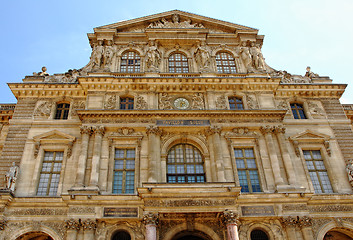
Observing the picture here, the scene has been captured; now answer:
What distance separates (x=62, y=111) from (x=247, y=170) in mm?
14560

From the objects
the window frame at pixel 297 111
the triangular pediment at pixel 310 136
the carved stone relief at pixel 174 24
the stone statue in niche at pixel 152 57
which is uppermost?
the carved stone relief at pixel 174 24

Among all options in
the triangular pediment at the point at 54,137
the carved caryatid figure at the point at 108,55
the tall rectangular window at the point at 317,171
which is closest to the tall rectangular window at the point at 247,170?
the tall rectangular window at the point at 317,171

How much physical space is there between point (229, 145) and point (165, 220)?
6.98 metres

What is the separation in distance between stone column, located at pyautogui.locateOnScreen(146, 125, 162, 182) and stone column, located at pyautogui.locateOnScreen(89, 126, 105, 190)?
333 centimetres

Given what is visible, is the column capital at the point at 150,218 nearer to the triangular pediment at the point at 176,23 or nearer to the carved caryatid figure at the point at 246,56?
the carved caryatid figure at the point at 246,56

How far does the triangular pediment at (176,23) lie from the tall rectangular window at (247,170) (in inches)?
477

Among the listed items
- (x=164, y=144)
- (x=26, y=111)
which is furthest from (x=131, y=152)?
(x=26, y=111)

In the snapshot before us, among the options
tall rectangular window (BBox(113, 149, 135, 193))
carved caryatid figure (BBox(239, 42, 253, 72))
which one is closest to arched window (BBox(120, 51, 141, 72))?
tall rectangular window (BBox(113, 149, 135, 193))

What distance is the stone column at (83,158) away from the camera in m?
20.2

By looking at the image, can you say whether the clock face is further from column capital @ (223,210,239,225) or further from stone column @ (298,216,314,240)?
stone column @ (298,216,314,240)

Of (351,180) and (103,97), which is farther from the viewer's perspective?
(103,97)

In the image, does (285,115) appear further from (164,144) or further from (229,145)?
(164,144)

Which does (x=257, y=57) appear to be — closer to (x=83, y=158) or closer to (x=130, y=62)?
(x=130, y=62)

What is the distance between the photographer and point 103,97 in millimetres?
24172
